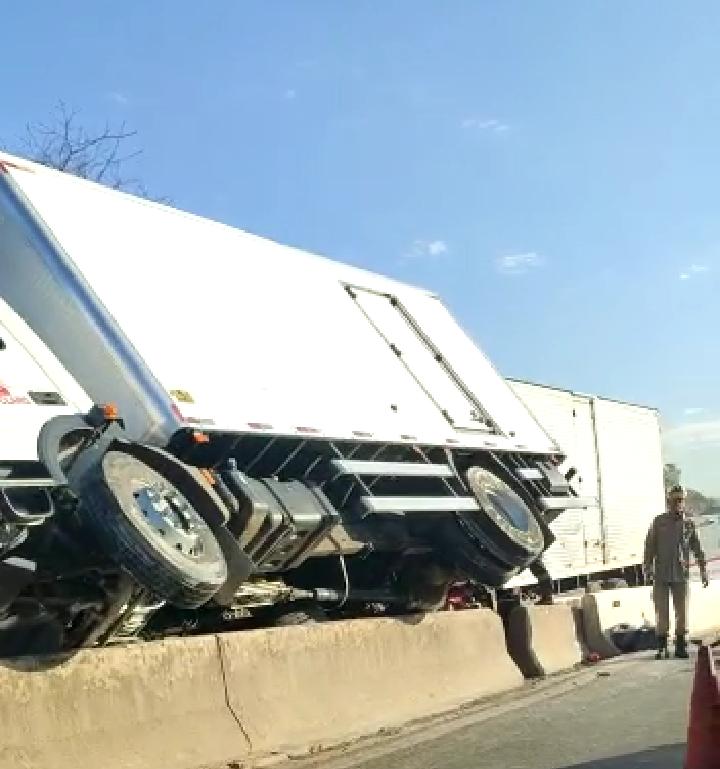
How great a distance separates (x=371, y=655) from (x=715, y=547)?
22459 millimetres

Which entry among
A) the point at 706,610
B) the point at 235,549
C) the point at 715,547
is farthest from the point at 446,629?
the point at 715,547

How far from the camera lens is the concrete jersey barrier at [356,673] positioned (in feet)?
22.9

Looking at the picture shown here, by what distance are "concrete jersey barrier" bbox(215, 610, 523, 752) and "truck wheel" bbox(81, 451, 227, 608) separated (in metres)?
0.87

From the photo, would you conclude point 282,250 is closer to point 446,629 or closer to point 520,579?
point 446,629

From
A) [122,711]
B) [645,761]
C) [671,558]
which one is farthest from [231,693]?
[671,558]

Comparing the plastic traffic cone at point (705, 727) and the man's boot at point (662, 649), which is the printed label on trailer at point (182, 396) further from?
the man's boot at point (662, 649)

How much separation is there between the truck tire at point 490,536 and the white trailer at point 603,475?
142 inches

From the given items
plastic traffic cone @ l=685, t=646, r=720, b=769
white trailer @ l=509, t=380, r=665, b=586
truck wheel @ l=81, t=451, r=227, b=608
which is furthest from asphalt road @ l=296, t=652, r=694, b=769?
white trailer @ l=509, t=380, r=665, b=586

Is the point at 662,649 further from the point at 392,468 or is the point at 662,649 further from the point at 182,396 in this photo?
the point at 182,396

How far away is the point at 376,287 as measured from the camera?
11070mm

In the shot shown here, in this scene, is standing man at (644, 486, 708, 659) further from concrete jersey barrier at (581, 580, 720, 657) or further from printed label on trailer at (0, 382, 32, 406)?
printed label on trailer at (0, 382, 32, 406)

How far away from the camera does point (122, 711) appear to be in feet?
19.6

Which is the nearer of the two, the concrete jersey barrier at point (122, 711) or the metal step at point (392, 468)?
the concrete jersey barrier at point (122, 711)

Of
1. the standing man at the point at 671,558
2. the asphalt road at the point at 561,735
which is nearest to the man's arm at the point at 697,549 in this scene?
the standing man at the point at 671,558
